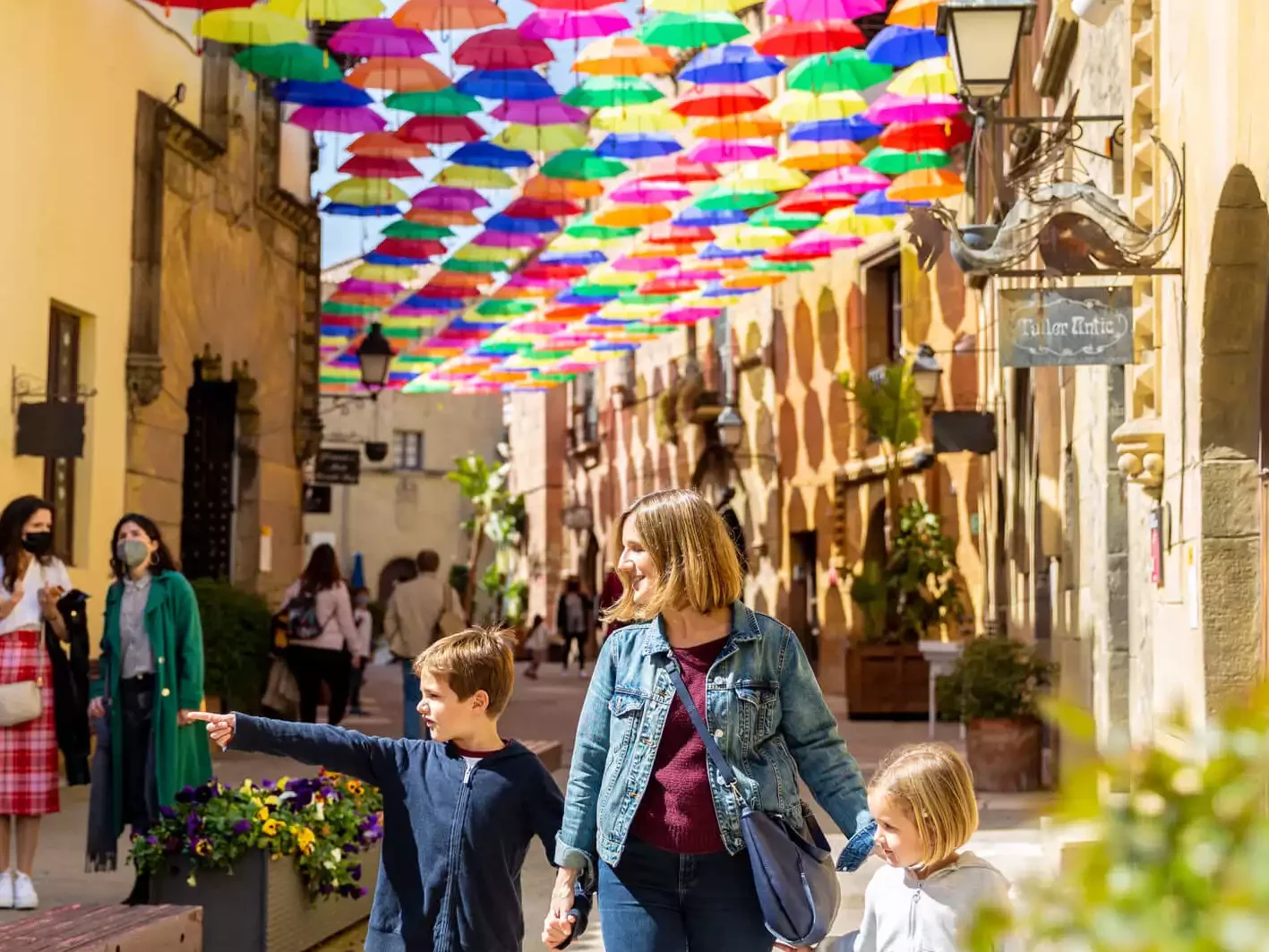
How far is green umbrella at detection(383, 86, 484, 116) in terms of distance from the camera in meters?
15.7

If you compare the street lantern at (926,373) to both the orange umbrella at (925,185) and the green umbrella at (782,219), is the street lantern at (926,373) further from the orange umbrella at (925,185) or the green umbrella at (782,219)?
the orange umbrella at (925,185)

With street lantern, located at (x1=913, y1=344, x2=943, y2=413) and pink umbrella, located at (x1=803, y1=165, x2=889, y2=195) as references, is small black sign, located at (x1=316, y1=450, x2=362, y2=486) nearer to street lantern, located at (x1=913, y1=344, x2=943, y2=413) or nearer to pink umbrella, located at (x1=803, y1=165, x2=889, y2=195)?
street lantern, located at (x1=913, y1=344, x2=943, y2=413)

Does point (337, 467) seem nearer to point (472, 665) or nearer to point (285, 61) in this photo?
point (285, 61)

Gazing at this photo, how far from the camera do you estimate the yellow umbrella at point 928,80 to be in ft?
49.7

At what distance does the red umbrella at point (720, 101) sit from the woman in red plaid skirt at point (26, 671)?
8936 mm

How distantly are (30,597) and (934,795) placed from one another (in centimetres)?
Result: 553

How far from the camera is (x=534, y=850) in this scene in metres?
10.2

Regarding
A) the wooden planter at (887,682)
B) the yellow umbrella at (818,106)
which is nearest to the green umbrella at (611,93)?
the yellow umbrella at (818,106)

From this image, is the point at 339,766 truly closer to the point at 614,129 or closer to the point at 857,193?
the point at 614,129

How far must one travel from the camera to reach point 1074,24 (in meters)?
12.3

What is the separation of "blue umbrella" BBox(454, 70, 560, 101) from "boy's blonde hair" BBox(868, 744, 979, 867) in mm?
12609

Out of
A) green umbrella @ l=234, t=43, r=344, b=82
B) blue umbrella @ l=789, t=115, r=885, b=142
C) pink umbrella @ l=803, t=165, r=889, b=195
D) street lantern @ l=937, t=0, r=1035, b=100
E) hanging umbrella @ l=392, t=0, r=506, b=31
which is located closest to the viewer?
street lantern @ l=937, t=0, r=1035, b=100

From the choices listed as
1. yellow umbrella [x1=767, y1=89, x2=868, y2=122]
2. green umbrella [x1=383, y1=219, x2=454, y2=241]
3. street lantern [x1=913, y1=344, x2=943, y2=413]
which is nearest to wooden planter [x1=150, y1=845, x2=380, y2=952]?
yellow umbrella [x1=767, y1=89, x2=868, y2=122]

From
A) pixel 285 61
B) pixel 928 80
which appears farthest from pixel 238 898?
pixel 928 80
